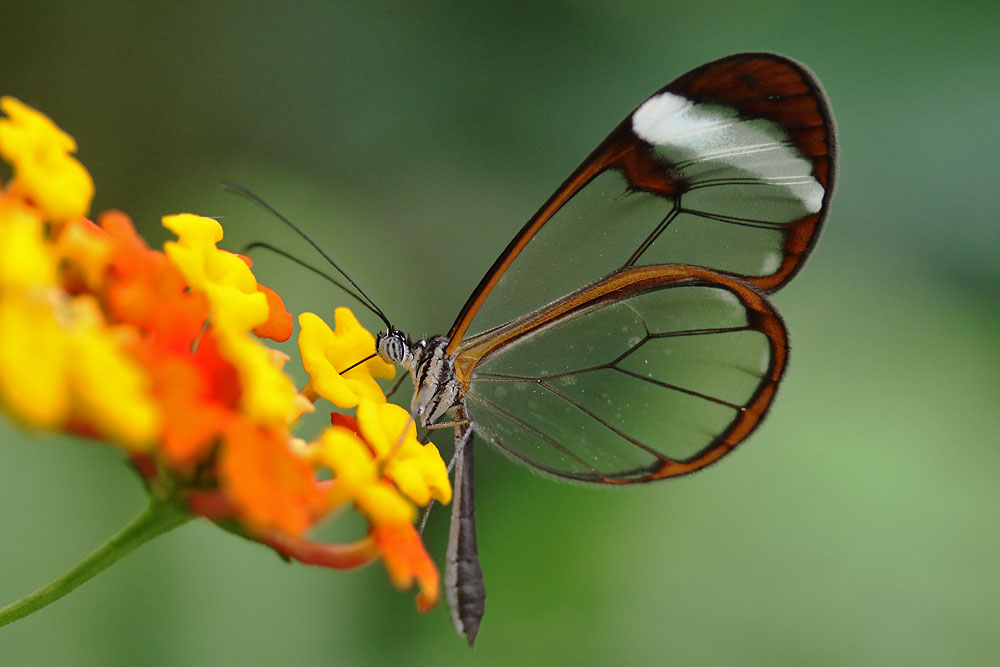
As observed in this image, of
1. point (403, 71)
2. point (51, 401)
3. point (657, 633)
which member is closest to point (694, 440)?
point (657, 633)

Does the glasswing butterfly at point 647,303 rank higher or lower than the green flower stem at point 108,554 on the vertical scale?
higher

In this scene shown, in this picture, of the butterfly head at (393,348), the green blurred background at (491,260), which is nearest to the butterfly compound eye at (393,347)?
the butterfly head at (393,348)

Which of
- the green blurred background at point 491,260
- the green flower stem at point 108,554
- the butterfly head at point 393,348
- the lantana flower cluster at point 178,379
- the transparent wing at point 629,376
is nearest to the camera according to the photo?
the lantana flower cluster at point 178,379

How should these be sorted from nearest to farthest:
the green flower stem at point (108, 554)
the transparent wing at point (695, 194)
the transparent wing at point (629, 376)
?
the green flower stem at point (108, 554) < the transparent wing at point (695, 194) < the transparent wing at point (629, 376)

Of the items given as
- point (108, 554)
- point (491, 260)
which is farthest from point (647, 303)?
point (491, 260)

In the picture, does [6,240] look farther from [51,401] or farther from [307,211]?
[307,211]

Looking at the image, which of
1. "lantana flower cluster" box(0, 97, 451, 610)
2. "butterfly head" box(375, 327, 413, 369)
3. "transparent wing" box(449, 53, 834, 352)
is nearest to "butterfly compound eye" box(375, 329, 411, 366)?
"butterfly head" box(375, 327, 413, 369)

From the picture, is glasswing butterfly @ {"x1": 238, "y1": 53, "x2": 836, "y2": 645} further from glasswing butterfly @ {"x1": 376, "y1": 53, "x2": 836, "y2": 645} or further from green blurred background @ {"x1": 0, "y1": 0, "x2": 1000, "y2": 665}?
green blurred background @ {"x1": 0, "y1": 0, "x2": 1000, "y2": 665}

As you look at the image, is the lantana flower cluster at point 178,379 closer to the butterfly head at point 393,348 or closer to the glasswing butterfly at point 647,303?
the butterfly head at point 393,348
